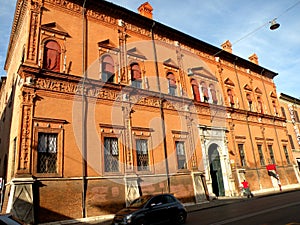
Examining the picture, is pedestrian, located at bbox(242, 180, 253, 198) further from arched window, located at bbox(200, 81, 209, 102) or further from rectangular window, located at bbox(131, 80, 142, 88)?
rectangular window, located at bbox(131, 80, 142, 88)

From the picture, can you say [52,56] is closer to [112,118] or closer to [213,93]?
[112,118]

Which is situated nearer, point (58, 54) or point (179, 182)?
point (58, 54)

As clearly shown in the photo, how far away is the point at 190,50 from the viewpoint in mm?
22141

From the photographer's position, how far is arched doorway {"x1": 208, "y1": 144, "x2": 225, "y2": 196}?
19797 mm

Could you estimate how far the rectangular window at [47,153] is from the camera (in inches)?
467

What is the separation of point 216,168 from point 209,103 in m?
5.42

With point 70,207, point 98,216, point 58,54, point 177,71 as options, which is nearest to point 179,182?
point 98,216

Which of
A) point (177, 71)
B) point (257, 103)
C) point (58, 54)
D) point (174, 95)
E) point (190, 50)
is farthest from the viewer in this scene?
point (257, 103)

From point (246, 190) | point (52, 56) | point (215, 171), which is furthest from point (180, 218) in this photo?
point (246, 190)

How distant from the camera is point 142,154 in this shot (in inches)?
611

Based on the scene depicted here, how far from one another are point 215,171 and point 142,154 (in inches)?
304

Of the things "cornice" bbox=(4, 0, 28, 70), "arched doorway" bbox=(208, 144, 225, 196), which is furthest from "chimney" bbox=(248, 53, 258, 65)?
"cornice" bbox=(4, 0, 28, 70)

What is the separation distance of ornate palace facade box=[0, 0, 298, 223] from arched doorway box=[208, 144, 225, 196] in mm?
80

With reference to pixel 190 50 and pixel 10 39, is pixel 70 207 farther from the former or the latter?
pixel 190 50
